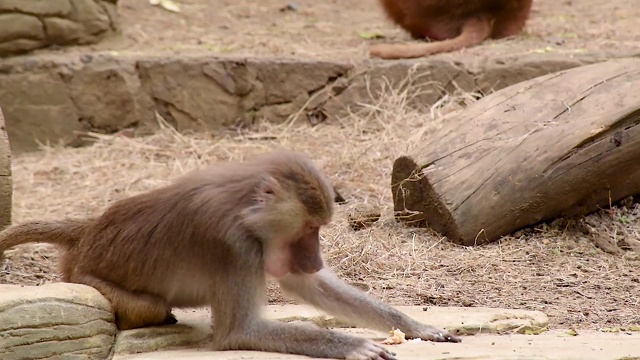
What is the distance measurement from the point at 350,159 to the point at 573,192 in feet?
6.39

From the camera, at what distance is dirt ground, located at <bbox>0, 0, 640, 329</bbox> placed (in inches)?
202

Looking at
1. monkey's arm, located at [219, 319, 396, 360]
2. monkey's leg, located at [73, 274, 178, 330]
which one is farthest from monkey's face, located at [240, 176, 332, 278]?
monkey's leg, located at [73, 274, 178, 330]

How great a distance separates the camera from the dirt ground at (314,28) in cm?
870

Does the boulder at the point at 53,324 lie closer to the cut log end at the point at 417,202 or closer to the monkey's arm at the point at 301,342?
the monkey's arm at the point at 301,342

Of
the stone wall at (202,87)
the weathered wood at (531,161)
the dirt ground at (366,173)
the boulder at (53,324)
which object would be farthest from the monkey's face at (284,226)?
the stone wall at (202,87)

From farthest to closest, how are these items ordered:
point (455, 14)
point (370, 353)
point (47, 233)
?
point (455, 14)
point (47, 233)
point (370, 353)

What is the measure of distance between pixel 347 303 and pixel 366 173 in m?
2.74

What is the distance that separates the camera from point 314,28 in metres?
9.95

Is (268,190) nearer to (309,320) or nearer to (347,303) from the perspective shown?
(347,303)

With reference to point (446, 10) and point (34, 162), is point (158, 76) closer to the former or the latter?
point (34, 162)

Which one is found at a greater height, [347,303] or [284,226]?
[284,226]

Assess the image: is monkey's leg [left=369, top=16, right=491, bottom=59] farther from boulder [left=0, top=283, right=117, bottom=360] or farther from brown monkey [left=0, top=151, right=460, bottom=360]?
boulder [left=0, top=283, right=117, bottom=360]

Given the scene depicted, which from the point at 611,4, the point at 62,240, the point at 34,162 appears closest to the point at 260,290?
the point at 62,240

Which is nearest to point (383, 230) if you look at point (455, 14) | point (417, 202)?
point (417, 202)
